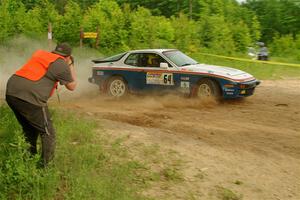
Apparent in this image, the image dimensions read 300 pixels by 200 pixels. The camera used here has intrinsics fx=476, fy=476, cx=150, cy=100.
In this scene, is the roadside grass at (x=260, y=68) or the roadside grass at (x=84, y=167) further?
the roadside grass at (x=260, y=68)

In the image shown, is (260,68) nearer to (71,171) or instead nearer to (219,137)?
(219,137)

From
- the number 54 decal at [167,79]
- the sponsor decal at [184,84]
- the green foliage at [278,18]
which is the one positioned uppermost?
the green foliage at [278,18]

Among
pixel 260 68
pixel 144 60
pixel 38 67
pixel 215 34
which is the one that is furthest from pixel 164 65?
pixel 215 34

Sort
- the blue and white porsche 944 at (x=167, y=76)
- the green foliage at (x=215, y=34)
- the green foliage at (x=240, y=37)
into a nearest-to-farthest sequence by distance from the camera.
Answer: the blue and white porsche 944 at (x=167, y=76) < the green foliage at (x=215, y=34) < the green foliage at (x=240, y=37)

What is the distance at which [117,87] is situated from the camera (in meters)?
13.2

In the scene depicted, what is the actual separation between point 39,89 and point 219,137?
12.6ft

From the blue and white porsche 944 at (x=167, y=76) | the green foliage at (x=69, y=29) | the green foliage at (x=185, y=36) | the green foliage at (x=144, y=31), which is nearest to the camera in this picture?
the blue and white porsche 944 at (x=167, y=76)

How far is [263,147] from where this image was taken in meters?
7.63

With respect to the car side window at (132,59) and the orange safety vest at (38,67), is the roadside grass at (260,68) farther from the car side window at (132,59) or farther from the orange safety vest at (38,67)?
the orange safety vest at (38,67)

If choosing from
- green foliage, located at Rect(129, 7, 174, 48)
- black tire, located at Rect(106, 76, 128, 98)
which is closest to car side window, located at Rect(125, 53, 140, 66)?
black tire, located at Rect(106, 76, 128, 98)

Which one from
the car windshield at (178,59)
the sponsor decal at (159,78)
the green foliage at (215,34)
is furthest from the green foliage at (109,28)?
the sponsor decal at (159,78)

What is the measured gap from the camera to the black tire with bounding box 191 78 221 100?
11.6 m

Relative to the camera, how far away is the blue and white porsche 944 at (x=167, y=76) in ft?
37.9

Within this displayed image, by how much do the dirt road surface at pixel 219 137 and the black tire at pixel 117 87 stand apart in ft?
0.92
